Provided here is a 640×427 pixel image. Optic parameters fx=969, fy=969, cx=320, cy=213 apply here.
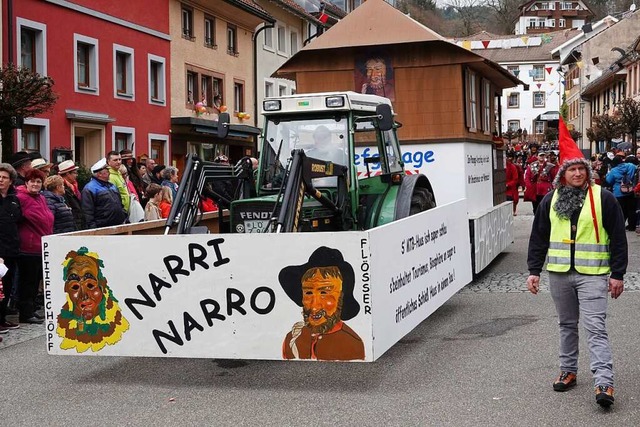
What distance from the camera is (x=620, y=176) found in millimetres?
21422

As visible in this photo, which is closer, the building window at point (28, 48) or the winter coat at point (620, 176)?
the winter coat at point (620, 176)

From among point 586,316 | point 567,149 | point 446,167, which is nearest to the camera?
point 586,316

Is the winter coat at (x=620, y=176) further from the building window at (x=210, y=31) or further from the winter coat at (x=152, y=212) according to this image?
the building window at (x=210, y=31)

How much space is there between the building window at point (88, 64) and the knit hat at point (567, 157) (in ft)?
67.6

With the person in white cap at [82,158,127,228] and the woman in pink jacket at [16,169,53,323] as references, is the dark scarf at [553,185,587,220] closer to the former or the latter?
the woman in pink jacket at [16,169,53,323]

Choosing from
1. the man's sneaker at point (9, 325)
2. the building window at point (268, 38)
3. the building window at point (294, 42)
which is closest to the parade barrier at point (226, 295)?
the man's sneaker at point (9, 325)

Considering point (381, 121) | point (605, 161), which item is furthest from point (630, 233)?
point (381, 121)

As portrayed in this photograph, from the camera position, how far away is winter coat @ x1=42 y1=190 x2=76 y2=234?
37.3 ft

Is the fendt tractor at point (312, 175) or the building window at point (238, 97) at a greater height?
the building window at point (238, 97)

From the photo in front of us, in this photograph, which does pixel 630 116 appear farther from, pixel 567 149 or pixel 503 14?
pixel 503 14

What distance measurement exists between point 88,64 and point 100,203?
1572 centimetres

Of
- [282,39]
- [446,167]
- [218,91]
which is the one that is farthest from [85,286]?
[282,39]

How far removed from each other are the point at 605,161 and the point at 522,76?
83.6 m

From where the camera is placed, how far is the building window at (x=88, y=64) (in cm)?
2656
